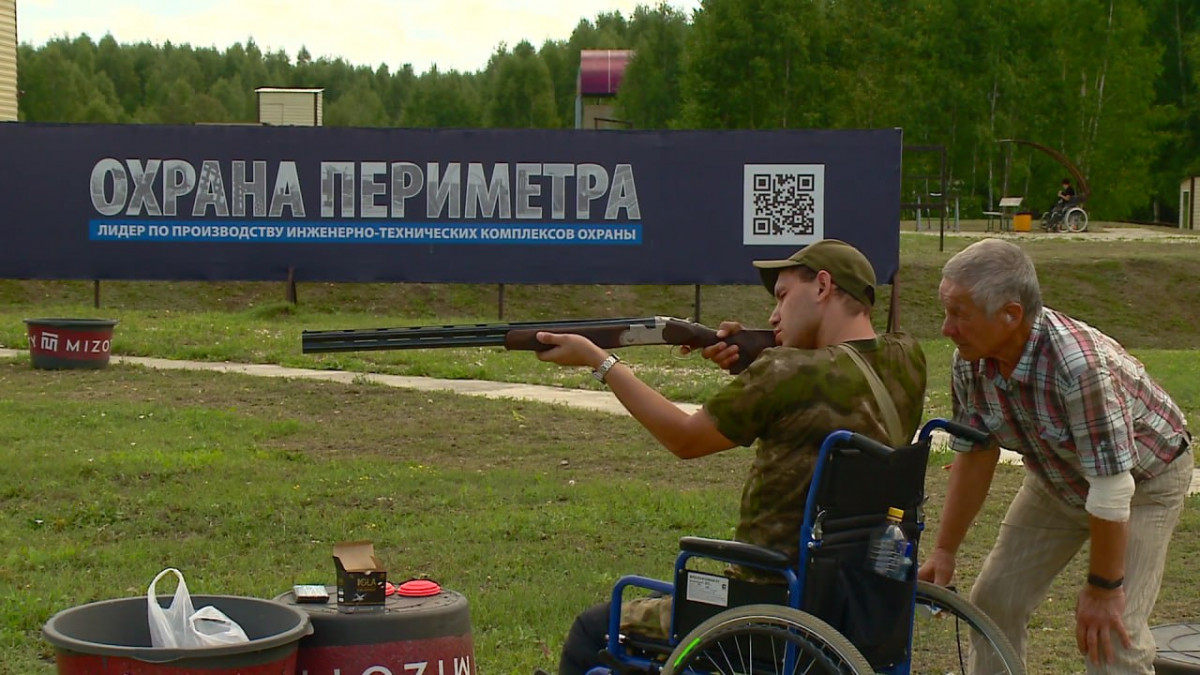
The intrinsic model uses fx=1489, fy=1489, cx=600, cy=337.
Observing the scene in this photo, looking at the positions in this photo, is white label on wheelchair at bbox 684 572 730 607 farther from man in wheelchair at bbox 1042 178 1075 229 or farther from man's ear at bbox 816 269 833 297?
man in wheelchair at bbox 1042 178 1075 229

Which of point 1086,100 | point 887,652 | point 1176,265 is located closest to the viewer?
point 887,652

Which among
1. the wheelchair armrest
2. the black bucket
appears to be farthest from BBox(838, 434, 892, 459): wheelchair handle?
the black bucket

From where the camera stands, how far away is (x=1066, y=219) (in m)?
40.2

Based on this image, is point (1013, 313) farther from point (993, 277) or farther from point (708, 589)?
point (708, 589)

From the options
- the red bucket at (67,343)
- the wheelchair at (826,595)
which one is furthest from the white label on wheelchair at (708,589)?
the red bucket at (67,343)

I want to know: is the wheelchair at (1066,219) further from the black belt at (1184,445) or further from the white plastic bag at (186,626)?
the white plastic bag at (186,626)

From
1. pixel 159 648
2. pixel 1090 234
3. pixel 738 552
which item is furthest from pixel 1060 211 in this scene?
pixel 159 648

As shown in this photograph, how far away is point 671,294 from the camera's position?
2631 centimetres

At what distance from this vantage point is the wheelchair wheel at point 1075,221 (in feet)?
132

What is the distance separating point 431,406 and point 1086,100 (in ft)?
149

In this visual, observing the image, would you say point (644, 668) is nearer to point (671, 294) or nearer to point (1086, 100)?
point (671, 294)

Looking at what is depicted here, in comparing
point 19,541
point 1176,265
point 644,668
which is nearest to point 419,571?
point 19,541

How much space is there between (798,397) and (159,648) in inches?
71.0

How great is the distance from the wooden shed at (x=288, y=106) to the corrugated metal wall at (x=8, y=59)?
32.8 ft
